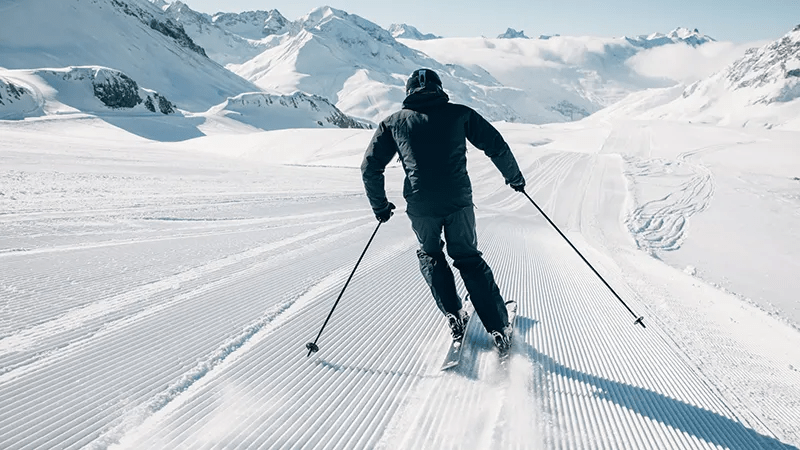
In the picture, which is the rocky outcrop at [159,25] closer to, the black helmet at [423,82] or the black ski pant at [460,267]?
the black helmet at [423,82]

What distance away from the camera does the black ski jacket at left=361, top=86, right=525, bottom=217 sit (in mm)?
2965

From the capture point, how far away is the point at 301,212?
25.7 ft

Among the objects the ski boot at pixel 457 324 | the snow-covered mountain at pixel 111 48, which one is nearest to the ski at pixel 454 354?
the ski boot at pixel 457 324

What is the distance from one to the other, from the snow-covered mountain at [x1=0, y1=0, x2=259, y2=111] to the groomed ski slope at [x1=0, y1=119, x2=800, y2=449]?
6388cm

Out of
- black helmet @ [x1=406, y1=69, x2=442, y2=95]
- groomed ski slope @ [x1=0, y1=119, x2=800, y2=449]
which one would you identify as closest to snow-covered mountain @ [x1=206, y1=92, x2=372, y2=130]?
groomed ski slope @ [x1=0, y1=119, x2=800, y2=449]

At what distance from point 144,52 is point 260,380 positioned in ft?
285

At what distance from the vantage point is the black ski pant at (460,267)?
9.90ft

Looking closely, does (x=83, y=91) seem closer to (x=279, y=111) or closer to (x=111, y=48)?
(x=279, y=111)

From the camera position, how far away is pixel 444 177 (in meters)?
2.99

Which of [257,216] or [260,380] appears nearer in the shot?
[260,380]

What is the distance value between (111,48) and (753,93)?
527ft

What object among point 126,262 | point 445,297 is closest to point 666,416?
point 445,297

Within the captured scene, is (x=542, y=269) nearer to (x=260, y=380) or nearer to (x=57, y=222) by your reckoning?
(x=260, y=380)

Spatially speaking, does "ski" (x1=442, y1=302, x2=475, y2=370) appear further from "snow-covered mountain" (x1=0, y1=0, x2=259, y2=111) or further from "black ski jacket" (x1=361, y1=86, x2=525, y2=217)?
"snow-covered mountain" (x1=0, y1=0, x2=259, y2=111)
